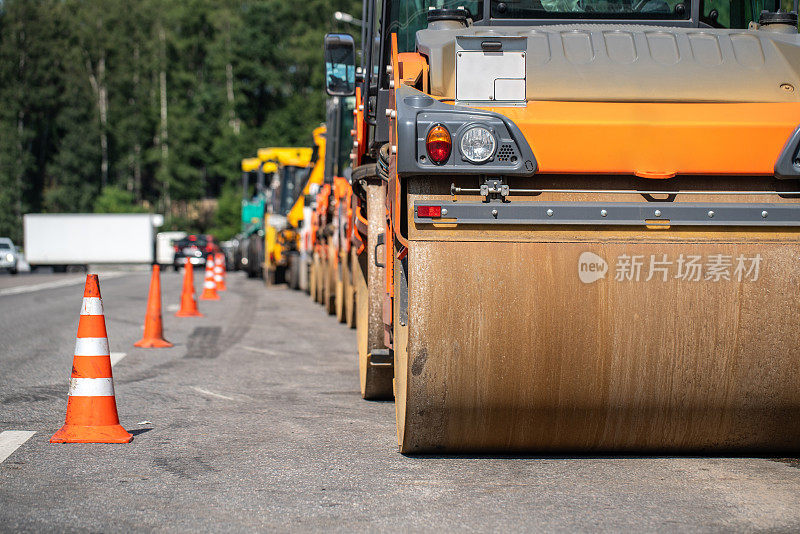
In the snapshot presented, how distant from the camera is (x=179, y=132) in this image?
69.6 m

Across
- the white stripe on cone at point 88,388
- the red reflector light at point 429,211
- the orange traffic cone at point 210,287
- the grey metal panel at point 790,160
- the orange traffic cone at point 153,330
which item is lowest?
the orange traffic cone at point 210,287

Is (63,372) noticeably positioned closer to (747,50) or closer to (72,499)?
(72,499)

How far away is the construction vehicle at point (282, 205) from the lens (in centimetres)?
2558

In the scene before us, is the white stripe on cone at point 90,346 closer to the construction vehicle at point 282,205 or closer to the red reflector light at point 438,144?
the red reflector light at point 438,144

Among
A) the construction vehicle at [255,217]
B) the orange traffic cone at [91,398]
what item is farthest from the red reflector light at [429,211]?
the construction vehicle at [255,217]

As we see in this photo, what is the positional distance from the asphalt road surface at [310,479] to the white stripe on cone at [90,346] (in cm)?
53

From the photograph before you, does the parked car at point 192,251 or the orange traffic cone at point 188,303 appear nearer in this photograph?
the orange traffic cone at point 188,303

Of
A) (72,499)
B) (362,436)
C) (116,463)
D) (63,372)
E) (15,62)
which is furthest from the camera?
(15,62)

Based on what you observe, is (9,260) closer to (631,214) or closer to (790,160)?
(631,214)

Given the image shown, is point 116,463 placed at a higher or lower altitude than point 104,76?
lower

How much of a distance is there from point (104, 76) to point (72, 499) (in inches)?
2702

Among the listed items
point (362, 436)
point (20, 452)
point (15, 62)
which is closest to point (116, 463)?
point (20, 452)

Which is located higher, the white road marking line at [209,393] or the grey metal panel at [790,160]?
the grey metal panel at [790,160]

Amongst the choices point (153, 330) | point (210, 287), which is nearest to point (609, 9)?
point (153, 330)
